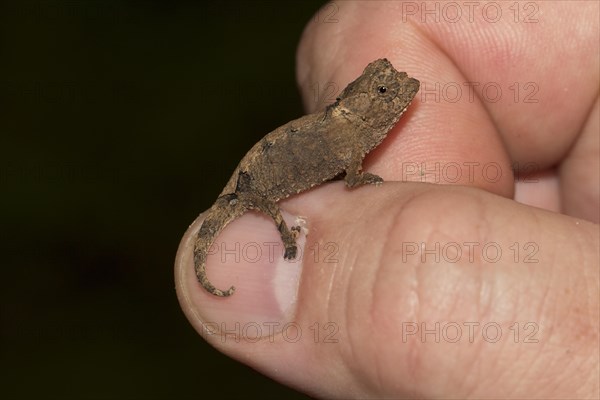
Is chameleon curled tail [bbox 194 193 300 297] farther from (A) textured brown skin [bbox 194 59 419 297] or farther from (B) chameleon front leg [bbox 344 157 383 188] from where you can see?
(B) chameleon front leg [bbox 344 157 383 188]

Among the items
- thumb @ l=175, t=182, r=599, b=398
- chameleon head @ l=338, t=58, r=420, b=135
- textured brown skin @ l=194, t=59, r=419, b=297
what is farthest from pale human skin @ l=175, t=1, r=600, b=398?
chameleon head @ l=338, t=58, r=420, b=135

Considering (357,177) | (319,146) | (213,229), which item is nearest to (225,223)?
(213,229)

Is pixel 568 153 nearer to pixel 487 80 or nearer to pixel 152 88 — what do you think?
pixel 487 80

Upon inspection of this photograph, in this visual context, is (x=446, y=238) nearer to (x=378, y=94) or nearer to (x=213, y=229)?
(x=378, y=94)

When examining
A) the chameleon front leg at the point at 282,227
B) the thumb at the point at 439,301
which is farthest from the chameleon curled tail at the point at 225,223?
the thumb at the point at 439,301

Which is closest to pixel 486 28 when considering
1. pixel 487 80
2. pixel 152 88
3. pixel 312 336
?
pixel 487 80

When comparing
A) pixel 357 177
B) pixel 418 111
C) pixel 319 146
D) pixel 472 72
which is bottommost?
pixel 357 177
